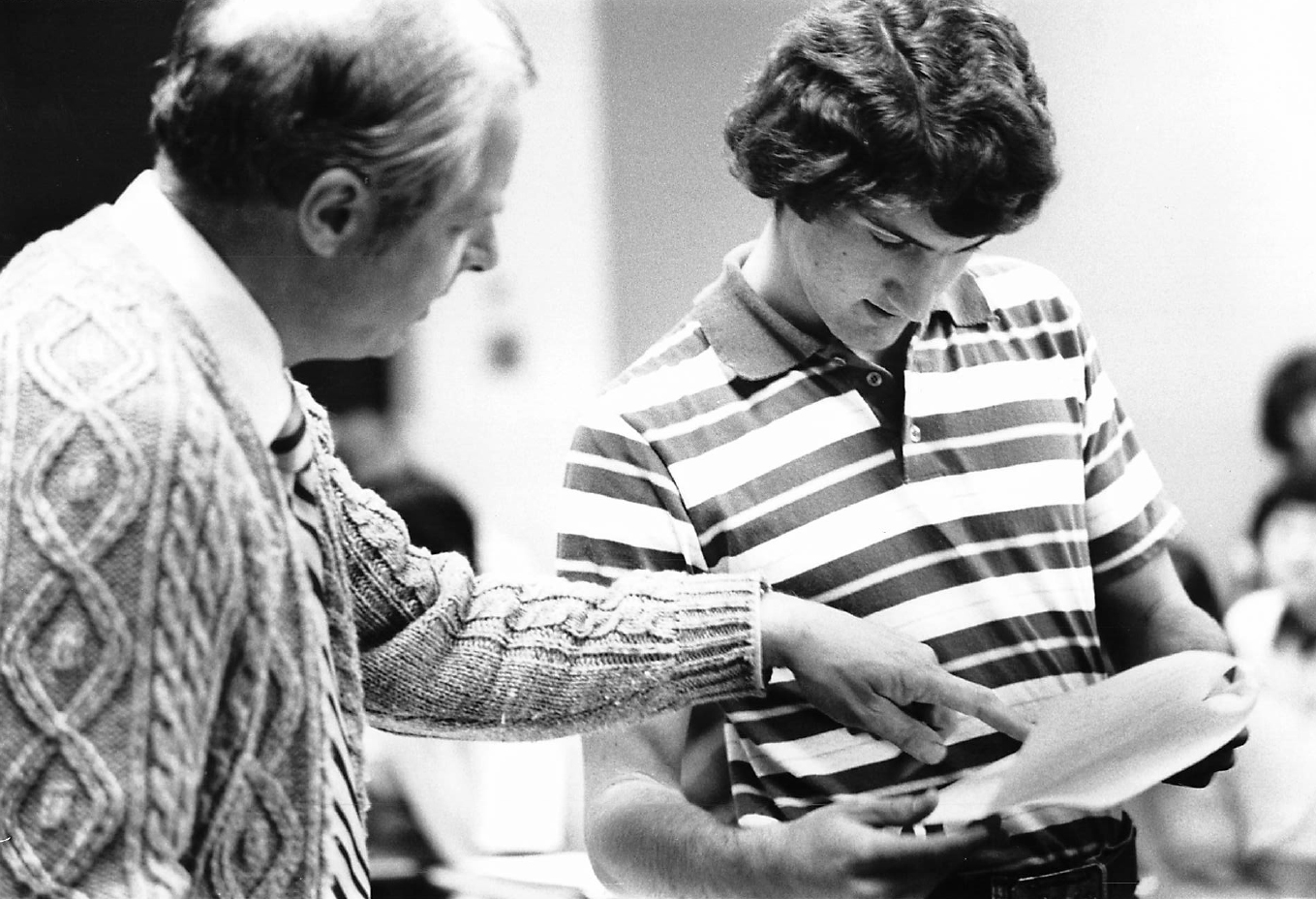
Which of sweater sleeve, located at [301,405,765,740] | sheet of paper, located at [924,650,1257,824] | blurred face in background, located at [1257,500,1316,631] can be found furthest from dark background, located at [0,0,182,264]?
blurred face in background, located at [1257,500,1316,631]

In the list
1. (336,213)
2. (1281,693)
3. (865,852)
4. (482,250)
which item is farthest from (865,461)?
(1281,693)

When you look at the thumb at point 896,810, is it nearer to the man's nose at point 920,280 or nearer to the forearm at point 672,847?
the forearm at point 672,847

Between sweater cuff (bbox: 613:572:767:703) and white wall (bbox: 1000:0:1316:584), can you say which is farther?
white wall (bbox: 1000:0:1316:584)

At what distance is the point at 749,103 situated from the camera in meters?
1.46

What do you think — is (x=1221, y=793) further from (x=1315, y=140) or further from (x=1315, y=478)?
(x=1315, y=140)

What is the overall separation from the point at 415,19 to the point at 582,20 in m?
0.76

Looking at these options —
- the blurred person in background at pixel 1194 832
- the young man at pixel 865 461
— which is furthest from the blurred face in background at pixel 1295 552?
the young man at pixel 865 461

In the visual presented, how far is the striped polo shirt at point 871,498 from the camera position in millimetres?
1419

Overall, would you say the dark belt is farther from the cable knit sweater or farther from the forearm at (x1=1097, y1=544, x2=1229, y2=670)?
the cable knit sweater

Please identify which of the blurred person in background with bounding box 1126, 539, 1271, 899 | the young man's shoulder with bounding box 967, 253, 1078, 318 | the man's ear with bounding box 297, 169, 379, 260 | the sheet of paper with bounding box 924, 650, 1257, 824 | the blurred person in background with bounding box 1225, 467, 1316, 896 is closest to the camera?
the man's ear with bounding box 297, 169, 379, 260

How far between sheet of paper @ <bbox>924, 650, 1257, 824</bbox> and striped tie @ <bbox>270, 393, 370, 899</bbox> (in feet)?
1.79

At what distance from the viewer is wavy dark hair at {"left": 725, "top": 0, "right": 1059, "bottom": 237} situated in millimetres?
1330

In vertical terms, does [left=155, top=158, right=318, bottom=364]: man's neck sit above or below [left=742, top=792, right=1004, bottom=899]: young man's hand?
above

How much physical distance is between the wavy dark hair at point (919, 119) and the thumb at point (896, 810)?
20.1 inches
